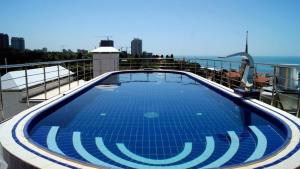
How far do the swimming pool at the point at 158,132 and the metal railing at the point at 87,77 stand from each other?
453mm

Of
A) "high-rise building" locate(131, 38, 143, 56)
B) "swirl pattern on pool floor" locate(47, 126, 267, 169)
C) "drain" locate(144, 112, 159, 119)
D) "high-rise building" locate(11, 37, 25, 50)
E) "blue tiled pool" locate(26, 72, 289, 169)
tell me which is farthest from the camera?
"high-rise building" locate(11, 37, 25, 50)

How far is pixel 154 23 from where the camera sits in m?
12.9

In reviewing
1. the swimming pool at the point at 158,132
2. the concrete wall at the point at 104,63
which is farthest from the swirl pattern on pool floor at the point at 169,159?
the concrete wall at the point at 104,63

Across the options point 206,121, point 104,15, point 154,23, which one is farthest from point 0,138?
point 154,23

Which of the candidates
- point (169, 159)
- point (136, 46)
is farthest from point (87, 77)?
point (136, 46)

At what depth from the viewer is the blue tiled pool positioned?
2270 mm

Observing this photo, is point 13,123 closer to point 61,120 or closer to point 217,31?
point 61,120

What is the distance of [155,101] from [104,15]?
7.50 m

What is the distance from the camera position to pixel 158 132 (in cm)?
293

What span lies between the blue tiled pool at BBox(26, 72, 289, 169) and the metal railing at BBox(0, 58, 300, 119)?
508 millimetres

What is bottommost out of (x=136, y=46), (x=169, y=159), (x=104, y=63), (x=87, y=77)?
(x=169, y=159)

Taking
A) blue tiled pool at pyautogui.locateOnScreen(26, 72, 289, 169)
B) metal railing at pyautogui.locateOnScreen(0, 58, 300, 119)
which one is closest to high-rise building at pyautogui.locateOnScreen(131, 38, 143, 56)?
metal railing at pyautogui.locateOnScreen(0, 58, 300, 119)

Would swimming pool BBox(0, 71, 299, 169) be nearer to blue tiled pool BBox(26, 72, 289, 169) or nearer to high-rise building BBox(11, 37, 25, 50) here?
blue tiled pool BBox(26, 72, 289, 169)

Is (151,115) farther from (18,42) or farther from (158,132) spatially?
(18,42)
